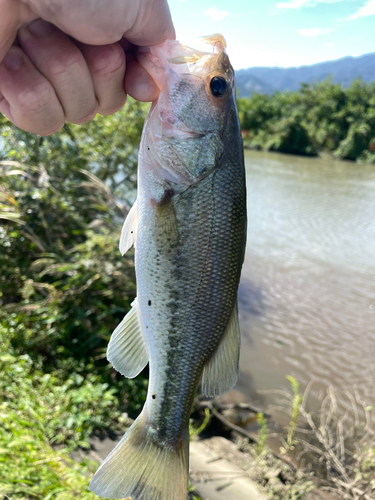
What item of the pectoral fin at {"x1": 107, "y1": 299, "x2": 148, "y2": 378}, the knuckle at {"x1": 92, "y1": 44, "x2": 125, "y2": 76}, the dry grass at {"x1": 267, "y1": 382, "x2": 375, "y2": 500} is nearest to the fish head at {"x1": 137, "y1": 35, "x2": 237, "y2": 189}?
the knuckle at {"x1": 92, "y1": 44, "x2": 125, "y2": 76}

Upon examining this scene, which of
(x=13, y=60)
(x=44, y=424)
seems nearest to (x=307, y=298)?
(x=44, y=424)

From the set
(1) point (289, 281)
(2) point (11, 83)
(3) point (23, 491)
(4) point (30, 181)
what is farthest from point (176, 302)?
(1) point (289, 281)

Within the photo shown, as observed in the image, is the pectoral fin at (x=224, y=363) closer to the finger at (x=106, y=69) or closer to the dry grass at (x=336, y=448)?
the finger at (x=106, y=69)

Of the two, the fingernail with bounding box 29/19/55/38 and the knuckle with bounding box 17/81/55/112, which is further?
the knuckle with bounding box 17/81/55/112

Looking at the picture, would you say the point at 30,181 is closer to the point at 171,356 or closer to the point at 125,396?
the point at 125,396

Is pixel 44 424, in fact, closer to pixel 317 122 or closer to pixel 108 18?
pixel 108 18

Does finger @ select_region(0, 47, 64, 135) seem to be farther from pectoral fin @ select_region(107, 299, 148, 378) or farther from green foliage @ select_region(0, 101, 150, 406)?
green foliage @ select_region(0, 101, 150, 406)

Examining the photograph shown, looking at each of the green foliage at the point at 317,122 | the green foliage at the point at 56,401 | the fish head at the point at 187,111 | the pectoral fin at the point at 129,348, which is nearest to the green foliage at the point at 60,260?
the green foliage at the point at 56,401

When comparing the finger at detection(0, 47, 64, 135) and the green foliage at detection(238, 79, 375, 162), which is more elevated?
the green foliage at detection(238, 79, 375, 162)
